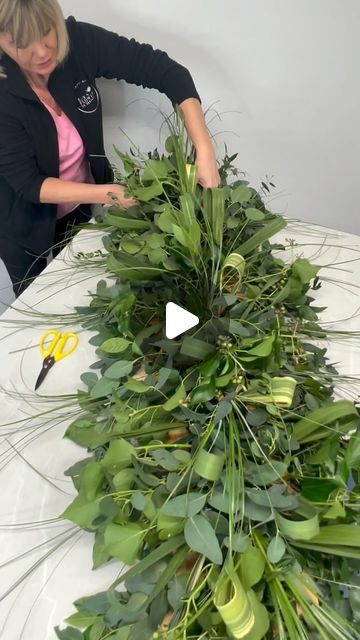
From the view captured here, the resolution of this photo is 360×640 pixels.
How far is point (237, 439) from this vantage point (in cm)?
64

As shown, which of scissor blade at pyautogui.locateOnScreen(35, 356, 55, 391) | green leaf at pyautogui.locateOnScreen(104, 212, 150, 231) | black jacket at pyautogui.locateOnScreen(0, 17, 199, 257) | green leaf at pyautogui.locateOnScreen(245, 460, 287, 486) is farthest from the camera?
black jacket at pyautogui.locateOnScreen(0, 17, 199, 257)

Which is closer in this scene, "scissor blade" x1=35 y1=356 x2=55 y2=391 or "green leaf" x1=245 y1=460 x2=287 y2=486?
"green leaf" x1=245 y1=460 x2=287 y2=486

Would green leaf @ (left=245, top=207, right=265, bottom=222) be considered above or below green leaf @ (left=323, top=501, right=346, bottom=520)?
above

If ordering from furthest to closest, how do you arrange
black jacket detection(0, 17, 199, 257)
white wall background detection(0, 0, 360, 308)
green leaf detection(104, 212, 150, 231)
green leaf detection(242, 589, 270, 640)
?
white wall background detection(0, 0, 360, 308) < black jacket detection(0, 17, 199, 257) < green leaf detection(104, 212, 150, 231) < green leaf detection(242, 589, 270, 640)

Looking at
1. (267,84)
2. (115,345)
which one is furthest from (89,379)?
(267,84)

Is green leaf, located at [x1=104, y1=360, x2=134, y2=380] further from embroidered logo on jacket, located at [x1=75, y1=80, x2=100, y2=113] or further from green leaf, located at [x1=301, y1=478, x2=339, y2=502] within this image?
embroidered logo on jacket, located at [x1=75, y1=80, x2=100, y2=113]

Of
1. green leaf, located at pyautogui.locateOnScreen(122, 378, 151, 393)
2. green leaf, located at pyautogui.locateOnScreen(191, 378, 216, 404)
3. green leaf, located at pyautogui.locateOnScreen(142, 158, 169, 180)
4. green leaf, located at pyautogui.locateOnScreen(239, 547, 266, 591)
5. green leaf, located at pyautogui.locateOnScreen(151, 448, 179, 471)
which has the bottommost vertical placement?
green leaf, located at pyautogui.locateOnScreen(239, 547, 266, 591)

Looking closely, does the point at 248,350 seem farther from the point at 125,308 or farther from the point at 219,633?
the point at 219,633

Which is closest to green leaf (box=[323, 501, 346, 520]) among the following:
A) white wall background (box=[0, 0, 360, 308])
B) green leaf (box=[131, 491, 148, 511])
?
green leaf (box=[131, 491, 148, 511])

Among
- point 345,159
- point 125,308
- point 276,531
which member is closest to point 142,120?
point 345,159

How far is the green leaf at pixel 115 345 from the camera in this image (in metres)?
0.78

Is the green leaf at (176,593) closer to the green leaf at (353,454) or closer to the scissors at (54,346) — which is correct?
the green leaf at (353,454)

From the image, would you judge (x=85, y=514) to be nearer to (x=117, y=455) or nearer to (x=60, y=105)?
A: (x=117, y=455)

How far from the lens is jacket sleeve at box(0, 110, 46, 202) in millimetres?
1123
